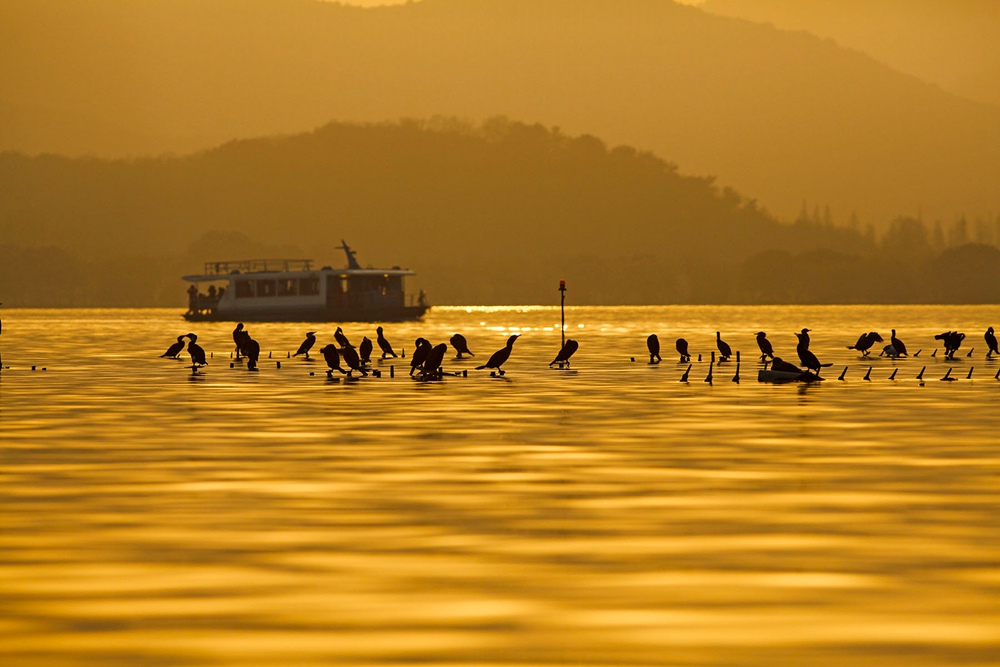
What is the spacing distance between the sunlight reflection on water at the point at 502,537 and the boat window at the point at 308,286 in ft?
323

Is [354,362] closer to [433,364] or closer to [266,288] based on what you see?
[433,364]

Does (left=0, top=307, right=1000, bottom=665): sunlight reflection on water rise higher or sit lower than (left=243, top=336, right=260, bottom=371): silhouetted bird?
lower

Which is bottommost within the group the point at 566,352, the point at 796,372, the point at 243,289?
the point at 796,372

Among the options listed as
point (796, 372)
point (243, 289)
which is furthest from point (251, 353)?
point (243, 289)

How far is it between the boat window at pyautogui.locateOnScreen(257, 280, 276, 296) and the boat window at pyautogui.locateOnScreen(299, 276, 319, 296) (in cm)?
277

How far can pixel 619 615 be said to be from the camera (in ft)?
39.7

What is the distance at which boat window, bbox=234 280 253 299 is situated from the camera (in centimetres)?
13475

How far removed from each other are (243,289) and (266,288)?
224cm

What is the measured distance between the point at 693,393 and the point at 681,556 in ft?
87.2

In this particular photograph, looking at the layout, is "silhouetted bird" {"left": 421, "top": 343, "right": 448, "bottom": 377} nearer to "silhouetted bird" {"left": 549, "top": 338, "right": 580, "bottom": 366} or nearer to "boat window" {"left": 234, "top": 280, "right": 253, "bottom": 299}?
"silhouetted bird" {"left": 549, "top": 338, "right": 580, "bottom": 366}

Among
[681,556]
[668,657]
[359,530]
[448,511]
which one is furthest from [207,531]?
[668,657]

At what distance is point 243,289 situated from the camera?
135375 millimetres

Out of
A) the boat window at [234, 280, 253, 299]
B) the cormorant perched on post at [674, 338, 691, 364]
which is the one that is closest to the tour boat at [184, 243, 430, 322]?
the boat window at [234, 280, 253, 299]

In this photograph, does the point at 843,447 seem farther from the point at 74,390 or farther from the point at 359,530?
the point at 74,390
